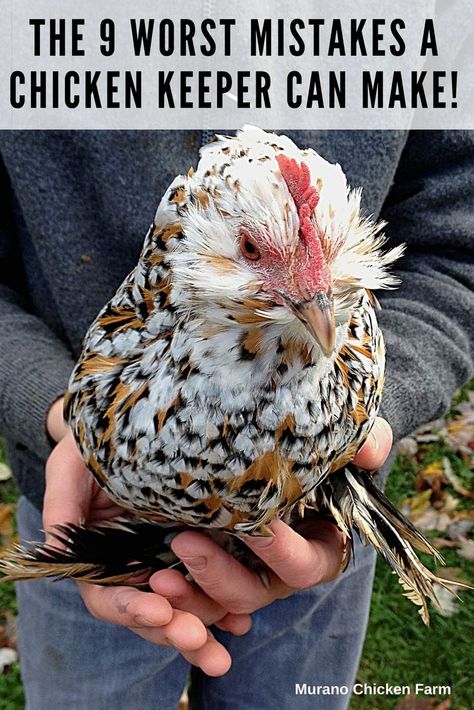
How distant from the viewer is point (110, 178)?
4.99 ft

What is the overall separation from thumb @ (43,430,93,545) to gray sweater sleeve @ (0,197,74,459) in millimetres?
160

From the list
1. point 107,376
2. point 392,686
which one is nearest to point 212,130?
point 107,376

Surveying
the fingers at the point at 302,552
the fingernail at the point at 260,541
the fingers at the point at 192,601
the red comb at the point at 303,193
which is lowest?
the fingers at the point at 192,601

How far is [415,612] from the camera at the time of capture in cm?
292

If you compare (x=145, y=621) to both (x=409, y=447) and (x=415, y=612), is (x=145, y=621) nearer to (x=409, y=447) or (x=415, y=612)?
(x=415, y=612)

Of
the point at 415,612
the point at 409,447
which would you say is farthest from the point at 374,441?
the point at 409,447

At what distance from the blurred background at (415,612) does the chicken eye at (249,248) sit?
216 cm

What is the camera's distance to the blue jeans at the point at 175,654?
169 cm

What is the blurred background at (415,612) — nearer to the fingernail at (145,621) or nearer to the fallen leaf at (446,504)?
the fallen leaf at (446,504)

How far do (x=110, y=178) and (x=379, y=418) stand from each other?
0.74 metres

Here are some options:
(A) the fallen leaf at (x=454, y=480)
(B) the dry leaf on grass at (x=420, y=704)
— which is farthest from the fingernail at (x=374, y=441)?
(A) the fallen leaf at (x=454, y=480)

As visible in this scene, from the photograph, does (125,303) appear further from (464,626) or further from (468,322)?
(464,626)

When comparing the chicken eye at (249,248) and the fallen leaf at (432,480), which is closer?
the chicken eye at (249,248)

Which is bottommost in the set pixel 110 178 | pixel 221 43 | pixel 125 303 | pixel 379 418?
pixel 379 418
